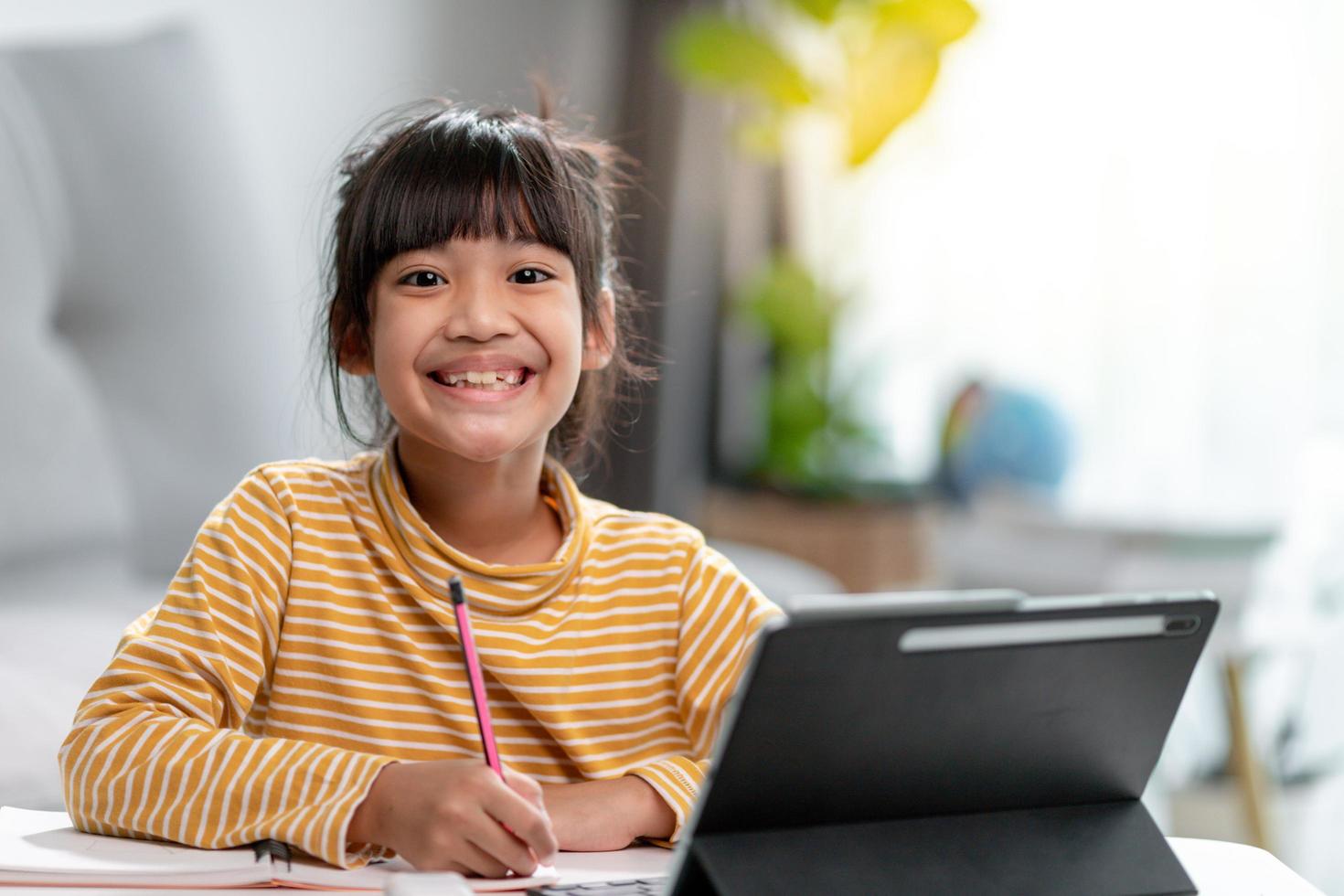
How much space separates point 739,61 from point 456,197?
6.22 ft

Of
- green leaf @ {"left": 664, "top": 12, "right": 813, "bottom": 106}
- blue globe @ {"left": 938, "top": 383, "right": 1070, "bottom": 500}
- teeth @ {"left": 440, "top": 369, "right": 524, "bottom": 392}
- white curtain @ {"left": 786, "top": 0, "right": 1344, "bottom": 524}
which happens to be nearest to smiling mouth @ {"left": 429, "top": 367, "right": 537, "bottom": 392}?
teeth @ {"left": 440, "top": 369, "right": 524, "bottom": 392}

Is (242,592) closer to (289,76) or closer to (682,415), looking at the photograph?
(289,76)

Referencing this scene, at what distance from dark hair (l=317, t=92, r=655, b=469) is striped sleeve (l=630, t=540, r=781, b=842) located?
18cm

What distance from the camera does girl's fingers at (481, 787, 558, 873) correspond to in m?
0.60

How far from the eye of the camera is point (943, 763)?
1.86 feet

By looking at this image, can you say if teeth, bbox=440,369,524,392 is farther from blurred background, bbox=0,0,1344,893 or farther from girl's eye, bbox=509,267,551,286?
blurred background, bbox=0,0,1344,893

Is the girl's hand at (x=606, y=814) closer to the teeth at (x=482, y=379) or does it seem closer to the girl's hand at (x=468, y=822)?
the girl's hand at (x=468, y=822)

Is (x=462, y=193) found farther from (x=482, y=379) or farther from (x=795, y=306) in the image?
(x=795, y=306)

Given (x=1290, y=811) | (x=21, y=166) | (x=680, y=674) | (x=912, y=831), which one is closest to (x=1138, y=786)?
(x=912, y=831)

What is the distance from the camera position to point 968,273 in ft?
9.12

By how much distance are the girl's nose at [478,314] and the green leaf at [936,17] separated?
183 centimetres

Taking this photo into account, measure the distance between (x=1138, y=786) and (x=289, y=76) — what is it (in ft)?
6.46

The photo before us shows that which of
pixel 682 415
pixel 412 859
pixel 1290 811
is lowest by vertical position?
A: pixel 1290 811

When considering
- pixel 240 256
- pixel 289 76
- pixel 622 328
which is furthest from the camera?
pixel 289 76
